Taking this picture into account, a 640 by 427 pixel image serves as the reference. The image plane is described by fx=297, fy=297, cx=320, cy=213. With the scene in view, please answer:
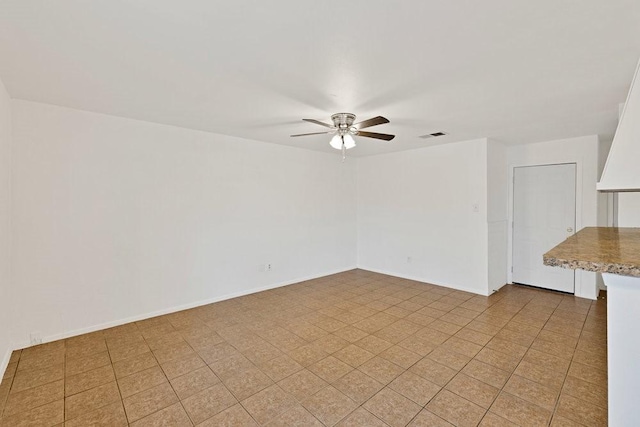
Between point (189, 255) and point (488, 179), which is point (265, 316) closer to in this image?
point (189, 255)

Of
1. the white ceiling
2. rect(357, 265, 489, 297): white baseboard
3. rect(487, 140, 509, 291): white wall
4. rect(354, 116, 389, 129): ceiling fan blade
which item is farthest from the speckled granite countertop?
rect(357, 265, 489, 297): white baseboard

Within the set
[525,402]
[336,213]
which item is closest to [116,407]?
[525,402]

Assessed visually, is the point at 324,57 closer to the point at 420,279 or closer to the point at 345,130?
the point at 345,130

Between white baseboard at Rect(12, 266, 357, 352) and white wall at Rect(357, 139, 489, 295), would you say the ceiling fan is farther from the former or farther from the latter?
white baseboard at Rect(12, 266, 357, 352)

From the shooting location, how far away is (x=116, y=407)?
2.10 meters

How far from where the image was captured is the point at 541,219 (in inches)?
186

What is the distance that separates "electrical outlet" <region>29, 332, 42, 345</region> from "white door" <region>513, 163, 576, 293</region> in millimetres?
6430

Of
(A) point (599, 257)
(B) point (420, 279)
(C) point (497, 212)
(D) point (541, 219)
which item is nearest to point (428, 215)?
(C) point (497, 212)

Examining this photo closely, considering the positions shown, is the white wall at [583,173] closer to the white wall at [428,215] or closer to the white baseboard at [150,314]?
the white wall at [428,215]

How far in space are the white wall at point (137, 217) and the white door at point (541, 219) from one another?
143 inches

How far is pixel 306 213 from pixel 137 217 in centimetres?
265

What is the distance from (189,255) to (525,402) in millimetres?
3783

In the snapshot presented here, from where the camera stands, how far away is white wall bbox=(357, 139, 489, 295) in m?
4.57

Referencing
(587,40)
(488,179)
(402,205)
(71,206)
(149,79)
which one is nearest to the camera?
(587,40)
